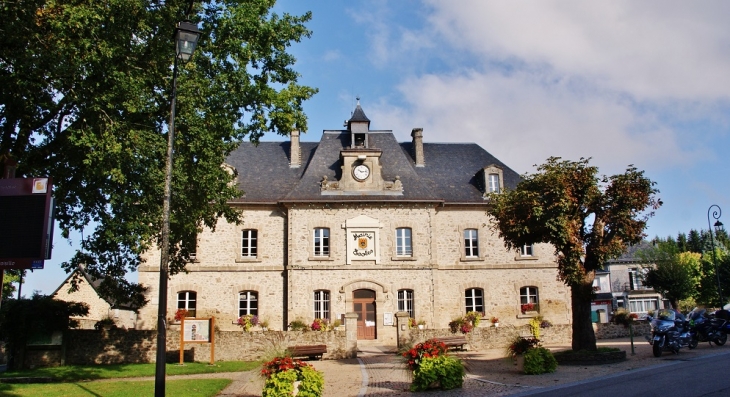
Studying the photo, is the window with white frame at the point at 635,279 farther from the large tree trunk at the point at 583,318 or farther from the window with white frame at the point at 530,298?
the large tree trunk at the point at 583,318

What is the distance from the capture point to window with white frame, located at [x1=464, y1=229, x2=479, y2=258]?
26453 millimetres

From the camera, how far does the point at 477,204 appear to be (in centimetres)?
2639

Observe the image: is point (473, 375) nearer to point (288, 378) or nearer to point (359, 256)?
point (288, 378)

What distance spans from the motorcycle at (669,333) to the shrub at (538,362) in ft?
13.2

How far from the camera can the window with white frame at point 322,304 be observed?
24391mm

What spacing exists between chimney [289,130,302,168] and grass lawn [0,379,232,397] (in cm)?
1515

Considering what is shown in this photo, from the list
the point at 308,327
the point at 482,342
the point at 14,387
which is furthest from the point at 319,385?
the point at 308,327

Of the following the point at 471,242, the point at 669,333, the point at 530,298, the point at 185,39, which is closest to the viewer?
the point at 185,39

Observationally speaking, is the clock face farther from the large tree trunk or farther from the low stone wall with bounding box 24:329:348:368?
the large tree trunk

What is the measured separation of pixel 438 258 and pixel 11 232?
1958cm

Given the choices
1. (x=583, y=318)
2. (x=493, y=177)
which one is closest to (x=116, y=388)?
(x=583, y=318)

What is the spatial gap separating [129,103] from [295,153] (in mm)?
15614

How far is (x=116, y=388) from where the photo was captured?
40.7ft

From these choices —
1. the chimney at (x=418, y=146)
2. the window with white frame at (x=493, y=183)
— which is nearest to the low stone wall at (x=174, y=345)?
the window with white frame at (x=493, y=183)
